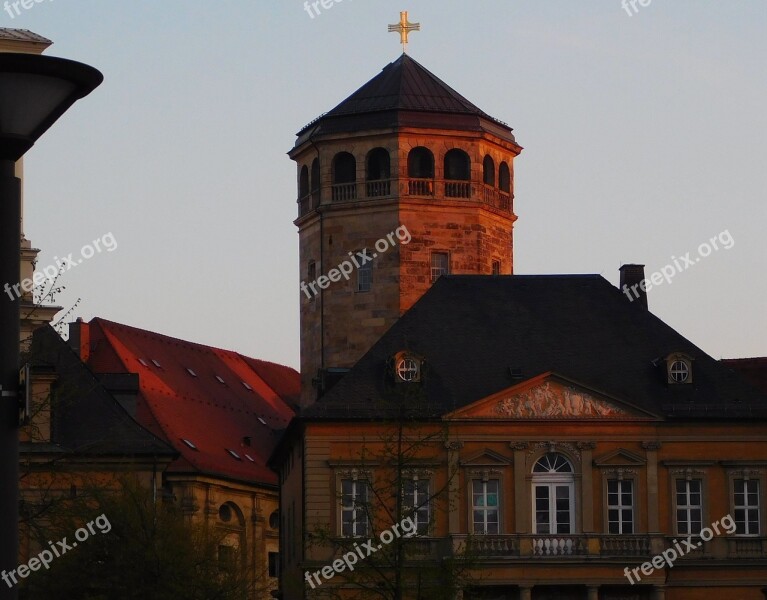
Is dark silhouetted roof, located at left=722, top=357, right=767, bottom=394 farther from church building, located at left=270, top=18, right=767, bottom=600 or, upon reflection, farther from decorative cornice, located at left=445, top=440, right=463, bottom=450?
decorative cornice, located at left=445, top=440, right=463, bottom=450

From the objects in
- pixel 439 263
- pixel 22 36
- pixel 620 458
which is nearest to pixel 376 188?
pixel 439 263

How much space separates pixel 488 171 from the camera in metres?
76.4

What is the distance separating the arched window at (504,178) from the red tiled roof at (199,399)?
632 inches

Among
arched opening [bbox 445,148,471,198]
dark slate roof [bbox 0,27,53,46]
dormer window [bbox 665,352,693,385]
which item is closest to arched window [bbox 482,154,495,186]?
arched opening [bbox 445,148,471,198]

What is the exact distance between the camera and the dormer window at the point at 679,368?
56.9 meters

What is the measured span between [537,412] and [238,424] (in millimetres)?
32905

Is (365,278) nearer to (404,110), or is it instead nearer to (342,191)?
(342,191)

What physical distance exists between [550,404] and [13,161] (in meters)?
45.3

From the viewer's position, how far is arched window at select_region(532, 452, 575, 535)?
55.2 meters

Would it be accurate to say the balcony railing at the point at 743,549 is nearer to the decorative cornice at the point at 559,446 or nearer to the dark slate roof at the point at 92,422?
the decorative cornice at the point at 559,446

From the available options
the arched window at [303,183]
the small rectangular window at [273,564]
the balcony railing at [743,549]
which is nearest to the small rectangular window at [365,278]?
the arched window at [303,183]

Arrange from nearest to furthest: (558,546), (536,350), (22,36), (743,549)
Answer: (22,36) → (558,546) → (743,549) → (536,350)

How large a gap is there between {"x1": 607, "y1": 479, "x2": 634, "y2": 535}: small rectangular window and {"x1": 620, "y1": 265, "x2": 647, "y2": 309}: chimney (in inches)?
298

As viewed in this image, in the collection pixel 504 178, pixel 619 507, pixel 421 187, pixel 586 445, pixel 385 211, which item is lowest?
pixel 619 507
